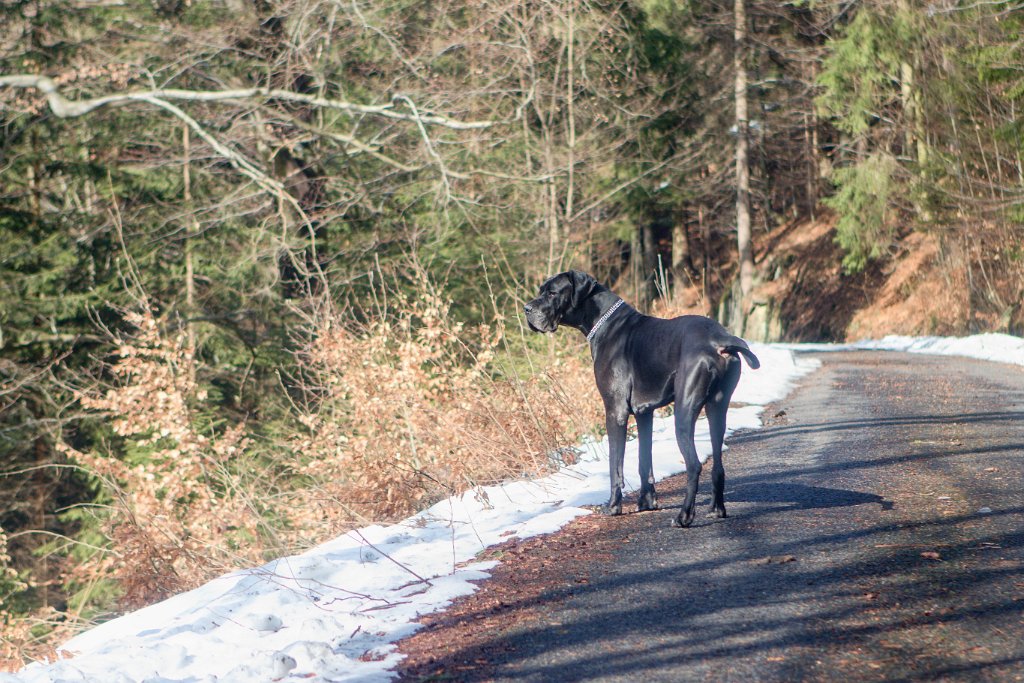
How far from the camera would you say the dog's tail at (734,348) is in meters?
6.32

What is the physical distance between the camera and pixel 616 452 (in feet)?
23.4

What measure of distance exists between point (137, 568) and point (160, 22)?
1498 cm

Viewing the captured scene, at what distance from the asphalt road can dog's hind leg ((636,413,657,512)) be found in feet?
0.43

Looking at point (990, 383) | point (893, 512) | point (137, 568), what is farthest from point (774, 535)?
point (990, 383)

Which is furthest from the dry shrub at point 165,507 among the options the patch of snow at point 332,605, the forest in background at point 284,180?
the forest in background at point 284,180

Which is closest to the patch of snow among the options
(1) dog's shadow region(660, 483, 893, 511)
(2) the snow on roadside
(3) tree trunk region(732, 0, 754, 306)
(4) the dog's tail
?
(2) the snow on roadside

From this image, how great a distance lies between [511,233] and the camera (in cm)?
2319

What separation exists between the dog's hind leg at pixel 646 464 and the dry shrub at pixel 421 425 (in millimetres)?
1796

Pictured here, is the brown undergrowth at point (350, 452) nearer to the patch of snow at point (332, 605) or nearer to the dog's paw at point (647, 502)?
the patch of snow at point (332, 605)

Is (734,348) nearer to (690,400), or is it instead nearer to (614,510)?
(690,400)

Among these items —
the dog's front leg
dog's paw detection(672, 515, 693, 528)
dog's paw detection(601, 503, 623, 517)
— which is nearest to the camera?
dog's paw detection(672, 515, 693, 528)

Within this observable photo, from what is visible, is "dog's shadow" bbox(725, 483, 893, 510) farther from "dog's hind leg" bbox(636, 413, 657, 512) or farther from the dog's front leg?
the dog's front leg

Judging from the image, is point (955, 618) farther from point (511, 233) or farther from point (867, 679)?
point (511, 233)

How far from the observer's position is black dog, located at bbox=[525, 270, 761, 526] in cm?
646
